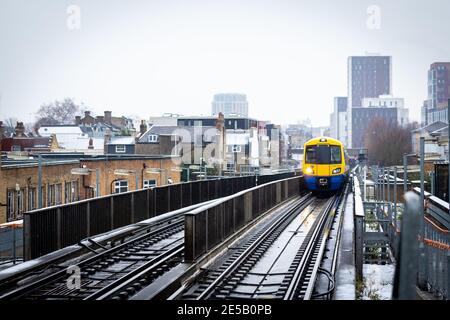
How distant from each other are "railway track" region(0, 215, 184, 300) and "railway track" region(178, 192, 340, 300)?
90 centimetres

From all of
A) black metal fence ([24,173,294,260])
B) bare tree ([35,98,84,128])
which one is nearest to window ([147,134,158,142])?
bare tree ([35,98,84,128])

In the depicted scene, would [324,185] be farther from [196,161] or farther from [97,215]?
[196,161]

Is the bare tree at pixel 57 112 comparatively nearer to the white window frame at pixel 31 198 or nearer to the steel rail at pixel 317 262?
the white window frame at pixel 31 198

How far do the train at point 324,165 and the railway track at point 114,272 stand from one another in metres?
13.8

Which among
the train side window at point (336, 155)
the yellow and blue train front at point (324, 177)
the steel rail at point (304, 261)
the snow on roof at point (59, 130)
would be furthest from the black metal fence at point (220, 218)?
the snow on roof at point (59, 130)

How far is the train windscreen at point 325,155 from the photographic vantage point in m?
26.2

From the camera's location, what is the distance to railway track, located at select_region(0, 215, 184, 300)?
26.0 feet

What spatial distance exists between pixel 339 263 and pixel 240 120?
57098mm

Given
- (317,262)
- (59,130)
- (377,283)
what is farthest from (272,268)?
(59,130)

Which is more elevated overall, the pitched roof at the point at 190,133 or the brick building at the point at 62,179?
the pitched roof at the point at 190,133

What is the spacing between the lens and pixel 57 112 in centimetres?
6831

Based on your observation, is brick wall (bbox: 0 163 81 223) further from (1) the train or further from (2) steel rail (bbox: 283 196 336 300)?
(2) steel rail (bbox: 283 196 336 300)

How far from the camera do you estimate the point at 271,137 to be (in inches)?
3034

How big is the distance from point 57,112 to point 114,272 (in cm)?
6191
